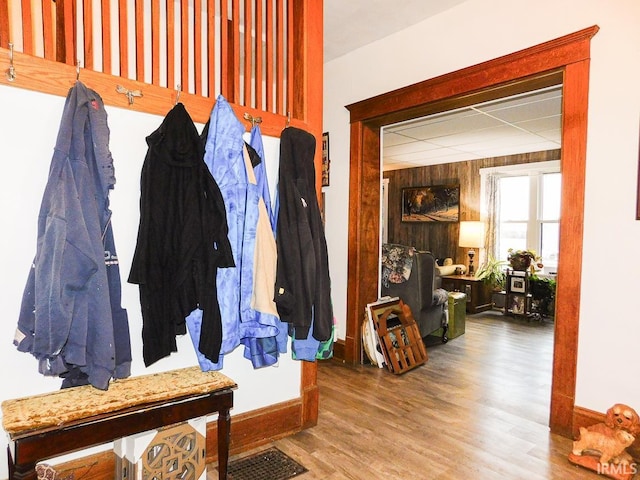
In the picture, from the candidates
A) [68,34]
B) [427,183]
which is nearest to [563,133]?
[68,34]

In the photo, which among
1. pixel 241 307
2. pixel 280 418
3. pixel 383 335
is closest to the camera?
pixel 241 307

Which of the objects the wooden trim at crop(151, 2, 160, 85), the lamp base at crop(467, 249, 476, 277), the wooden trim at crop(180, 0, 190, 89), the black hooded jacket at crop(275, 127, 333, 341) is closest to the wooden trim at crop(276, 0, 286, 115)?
the black hooded jacket at crop(275, 127, 333, 341)

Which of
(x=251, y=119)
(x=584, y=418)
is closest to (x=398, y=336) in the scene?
(x=584, y=418)

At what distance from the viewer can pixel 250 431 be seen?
2.23 meters

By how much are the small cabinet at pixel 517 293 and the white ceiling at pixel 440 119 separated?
6.24 feet

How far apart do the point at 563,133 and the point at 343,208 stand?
1.88 m

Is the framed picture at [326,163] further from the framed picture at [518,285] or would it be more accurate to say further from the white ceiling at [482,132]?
the framed picture at [518,285]

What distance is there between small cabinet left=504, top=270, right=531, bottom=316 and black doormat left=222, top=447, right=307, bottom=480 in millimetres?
4711

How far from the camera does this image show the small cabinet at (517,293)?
574cm

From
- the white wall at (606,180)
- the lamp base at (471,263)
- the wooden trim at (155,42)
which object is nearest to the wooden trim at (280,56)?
the wooden trim at (155,42)

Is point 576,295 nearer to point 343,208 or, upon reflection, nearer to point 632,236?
point 632,236

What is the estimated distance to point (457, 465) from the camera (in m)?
2.11

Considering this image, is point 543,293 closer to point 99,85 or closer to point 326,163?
point 326,163

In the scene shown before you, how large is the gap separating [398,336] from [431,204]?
4.50 metres
